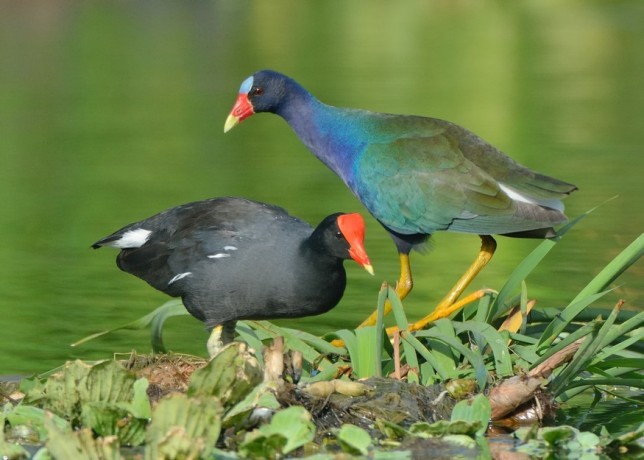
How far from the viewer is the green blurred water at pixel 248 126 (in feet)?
25.8

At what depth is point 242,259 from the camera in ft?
18.1

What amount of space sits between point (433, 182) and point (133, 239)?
1.33 m

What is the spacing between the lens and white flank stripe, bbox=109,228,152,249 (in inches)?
233

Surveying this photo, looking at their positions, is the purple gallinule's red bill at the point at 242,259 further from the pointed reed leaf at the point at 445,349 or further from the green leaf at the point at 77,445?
the green leaf at the point at 77,445

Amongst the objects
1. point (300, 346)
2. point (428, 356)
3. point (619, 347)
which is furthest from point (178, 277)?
point (619, 347)

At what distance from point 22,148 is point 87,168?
61.5 inches

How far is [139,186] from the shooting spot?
11.3 meters

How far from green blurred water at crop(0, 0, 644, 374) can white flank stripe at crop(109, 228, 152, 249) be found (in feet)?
2.28

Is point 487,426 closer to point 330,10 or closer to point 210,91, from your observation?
point 210,91

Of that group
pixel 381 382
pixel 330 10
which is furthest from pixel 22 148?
pixel 330 10

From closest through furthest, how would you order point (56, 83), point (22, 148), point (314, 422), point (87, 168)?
point (314, 422)
point (87, 168)
point (22, 148)
point (56, 83)

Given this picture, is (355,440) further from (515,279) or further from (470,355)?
(515,279)

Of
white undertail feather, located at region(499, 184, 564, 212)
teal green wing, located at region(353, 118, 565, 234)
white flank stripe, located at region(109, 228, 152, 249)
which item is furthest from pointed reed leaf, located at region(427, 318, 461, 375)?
white flank stripe, located at region(109, 228, 152, 249)

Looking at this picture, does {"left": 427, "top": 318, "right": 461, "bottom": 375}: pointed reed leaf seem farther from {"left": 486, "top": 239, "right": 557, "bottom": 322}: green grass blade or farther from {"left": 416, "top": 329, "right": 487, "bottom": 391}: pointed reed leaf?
{"left": 486, "top": 239, "right": 557, "bottom": 322}: green grass blade
